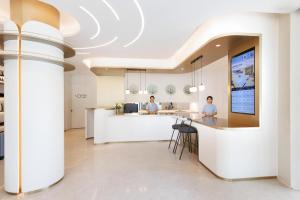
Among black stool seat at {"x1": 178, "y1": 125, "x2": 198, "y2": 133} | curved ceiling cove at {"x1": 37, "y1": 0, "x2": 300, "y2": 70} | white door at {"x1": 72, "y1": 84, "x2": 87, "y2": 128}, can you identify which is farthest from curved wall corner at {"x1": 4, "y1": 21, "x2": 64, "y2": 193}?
white door at {"x1": 72, "y1": 84, "x2": 87, "y2": 128}

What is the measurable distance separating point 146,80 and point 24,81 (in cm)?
529

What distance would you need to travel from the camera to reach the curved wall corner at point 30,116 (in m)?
2.60

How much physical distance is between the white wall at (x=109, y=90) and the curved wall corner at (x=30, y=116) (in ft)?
17.5

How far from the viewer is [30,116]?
8.74 feet

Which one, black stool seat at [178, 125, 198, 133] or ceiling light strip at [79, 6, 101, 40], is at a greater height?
ceiling light strip at [79, 6, 101, 40]

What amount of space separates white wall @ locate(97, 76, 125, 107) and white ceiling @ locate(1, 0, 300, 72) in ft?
11.4

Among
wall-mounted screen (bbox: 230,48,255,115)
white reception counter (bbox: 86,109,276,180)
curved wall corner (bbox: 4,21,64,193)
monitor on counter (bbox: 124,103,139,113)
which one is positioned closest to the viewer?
curved wall corner (bbox: 4,21,64,193)

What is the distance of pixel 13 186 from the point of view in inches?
105

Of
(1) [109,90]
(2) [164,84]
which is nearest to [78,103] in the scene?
(1) [109,90]

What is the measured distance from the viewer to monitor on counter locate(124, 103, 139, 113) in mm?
7039

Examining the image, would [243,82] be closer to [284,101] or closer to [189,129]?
[284,101]

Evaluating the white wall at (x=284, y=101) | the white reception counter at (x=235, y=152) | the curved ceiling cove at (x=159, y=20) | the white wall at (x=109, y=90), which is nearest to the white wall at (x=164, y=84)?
the white wall at (x=109, y=90)
